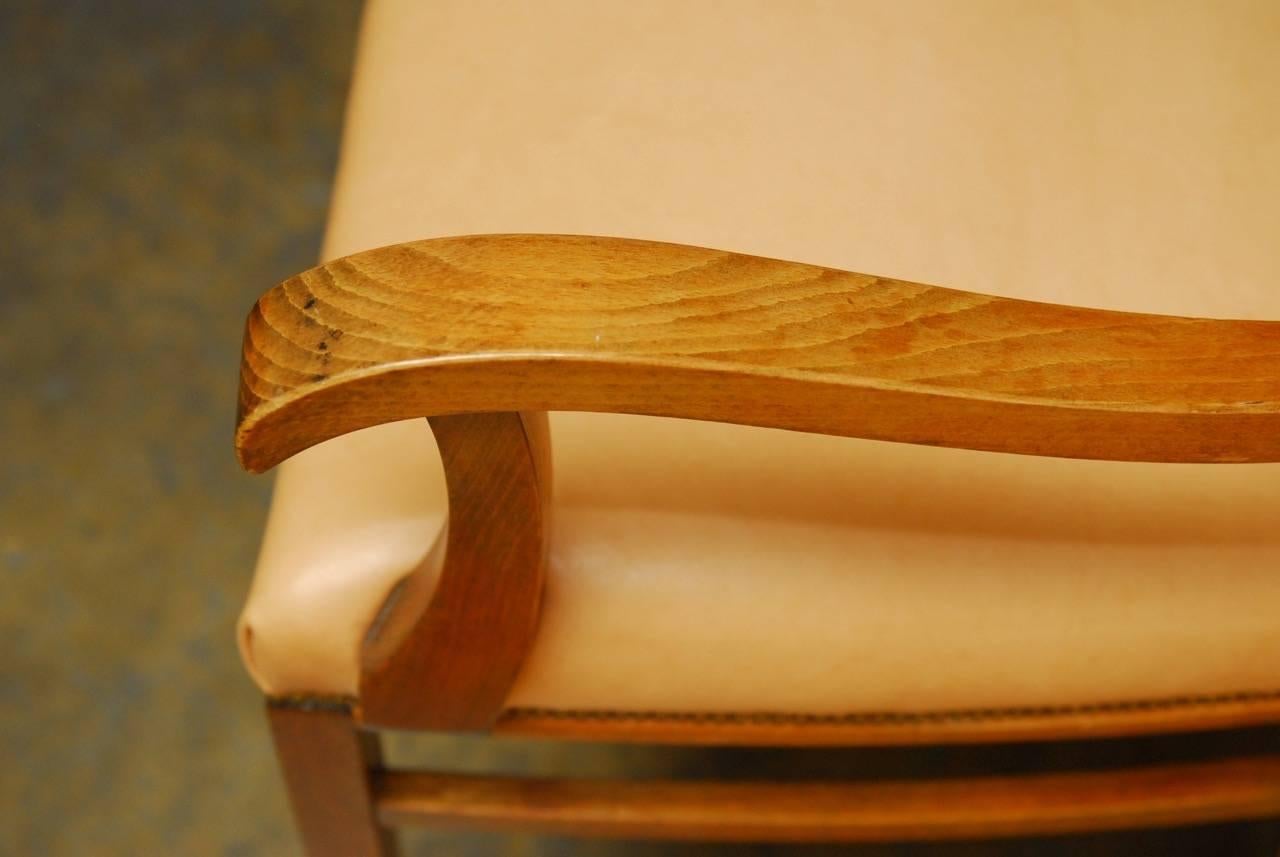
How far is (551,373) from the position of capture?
41 centimetres

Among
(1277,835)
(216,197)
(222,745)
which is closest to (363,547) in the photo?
(222,745)

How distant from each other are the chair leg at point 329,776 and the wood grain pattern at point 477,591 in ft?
0.08

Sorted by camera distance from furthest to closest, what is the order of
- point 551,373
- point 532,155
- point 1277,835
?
point 1277,835, point 532,155, point 551,373

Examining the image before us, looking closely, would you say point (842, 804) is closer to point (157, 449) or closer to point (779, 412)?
point (779, 412)

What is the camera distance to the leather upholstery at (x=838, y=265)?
1.78 ft

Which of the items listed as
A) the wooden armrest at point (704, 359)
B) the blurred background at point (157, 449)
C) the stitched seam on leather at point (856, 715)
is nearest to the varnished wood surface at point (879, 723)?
the stitched seam on leather at point (856, 715)

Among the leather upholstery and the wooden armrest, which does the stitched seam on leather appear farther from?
the wooden armrest

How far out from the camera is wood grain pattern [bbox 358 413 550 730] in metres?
0.47

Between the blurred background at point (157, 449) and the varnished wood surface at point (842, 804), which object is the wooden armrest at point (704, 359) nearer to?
the varnished wood surface at point (842, 804)

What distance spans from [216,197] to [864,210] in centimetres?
86

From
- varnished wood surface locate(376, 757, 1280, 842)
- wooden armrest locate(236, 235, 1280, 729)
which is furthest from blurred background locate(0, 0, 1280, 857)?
wooden armrest locate(236, 235, 1280, 729)

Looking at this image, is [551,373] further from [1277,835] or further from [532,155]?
[1277,835]

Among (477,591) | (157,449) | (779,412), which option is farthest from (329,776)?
(157,449)

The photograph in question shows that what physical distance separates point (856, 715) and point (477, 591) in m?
0.18
